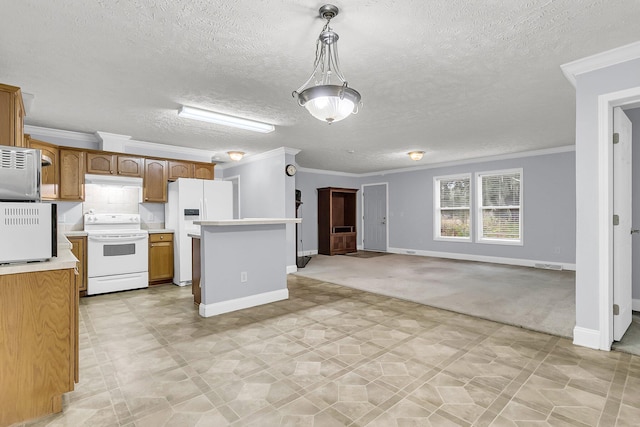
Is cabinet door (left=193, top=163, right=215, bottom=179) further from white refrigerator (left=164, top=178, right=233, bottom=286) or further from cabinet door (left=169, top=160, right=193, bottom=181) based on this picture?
white refrigerator (left=164, top=178, right=233, bottom=286)

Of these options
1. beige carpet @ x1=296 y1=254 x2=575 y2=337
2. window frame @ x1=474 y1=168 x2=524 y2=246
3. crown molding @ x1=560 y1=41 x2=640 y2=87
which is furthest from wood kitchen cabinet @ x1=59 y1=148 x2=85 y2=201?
window frame @ x1=474 y1=168 x2=524 y2=246

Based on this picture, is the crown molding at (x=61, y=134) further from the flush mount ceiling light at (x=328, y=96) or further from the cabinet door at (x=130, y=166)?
the flush mount ceiling light at (x=328, y=96)

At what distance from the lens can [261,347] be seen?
275 cm

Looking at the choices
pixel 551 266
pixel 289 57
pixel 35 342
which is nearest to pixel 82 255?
pixel 35 342

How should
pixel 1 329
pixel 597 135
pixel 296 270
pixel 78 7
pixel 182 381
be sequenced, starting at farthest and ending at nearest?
1. pixel 296 270
2. pixel 597 135
3. pixel 182 381
4. pixel 78 7
5. pixel 1 329

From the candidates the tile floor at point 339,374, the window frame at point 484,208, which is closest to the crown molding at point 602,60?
the tile floor at point 339,374

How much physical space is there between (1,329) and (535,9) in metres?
3.63

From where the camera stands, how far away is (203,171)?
235 inches

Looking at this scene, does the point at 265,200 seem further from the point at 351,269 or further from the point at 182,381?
the point at 182,381

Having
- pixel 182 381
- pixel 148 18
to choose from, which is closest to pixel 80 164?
pixel 148 18

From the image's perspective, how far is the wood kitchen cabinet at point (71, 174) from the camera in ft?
15.0

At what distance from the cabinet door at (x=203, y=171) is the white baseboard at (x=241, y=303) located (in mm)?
2948

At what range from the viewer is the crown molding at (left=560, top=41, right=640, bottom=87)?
2467 mm

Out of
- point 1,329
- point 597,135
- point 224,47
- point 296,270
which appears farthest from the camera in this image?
point 296,270
